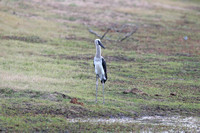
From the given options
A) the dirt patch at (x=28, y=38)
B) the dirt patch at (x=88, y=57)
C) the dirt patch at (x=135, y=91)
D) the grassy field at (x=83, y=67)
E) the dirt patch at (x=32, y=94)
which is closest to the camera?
the grassy field at (x=83, y=67)

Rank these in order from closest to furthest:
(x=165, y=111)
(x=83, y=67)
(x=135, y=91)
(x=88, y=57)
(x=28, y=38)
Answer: (x=165, y=111) → (x=135, y=91) → (x=83, y=67) → (x=88, y=57) → (x=28, y=38)

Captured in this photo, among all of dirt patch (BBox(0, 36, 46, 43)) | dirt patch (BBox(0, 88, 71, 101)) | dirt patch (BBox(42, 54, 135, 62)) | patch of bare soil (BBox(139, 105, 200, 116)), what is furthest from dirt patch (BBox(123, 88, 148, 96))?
dirt patch (BBox(0, 36, 46, 43))

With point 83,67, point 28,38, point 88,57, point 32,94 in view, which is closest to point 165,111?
point 32,94

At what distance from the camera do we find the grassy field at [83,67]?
1064 centimetres

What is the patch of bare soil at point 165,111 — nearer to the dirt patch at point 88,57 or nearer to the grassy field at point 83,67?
the grassy field at point 83,67

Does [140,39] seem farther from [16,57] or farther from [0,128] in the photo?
[0,128]

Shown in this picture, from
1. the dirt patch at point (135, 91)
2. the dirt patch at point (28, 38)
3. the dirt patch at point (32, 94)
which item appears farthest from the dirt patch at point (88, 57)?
the dirt patch at point (32, 94)

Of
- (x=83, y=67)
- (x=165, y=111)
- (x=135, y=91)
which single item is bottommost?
(x=165, y=111)

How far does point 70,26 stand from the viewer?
30.5 m

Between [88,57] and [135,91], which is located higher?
[88,57]

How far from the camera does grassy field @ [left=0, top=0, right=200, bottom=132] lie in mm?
10641

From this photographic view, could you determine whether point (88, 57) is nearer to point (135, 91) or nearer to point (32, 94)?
point (135, 91)

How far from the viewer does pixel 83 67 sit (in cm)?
1848

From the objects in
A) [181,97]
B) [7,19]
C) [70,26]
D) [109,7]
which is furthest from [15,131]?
[109,7]
